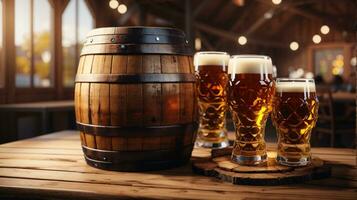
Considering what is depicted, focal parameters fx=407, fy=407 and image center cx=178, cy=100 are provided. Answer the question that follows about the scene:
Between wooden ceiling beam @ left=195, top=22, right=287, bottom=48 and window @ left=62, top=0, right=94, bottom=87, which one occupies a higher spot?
wooden ceiling beam @ left=195, top=22, right=287, bottom=48

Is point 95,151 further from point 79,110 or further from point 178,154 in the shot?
point 178,154

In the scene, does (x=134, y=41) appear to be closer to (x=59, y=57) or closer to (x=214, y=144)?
(x=214, y=144)

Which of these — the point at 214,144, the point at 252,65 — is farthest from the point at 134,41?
the point at 214,144

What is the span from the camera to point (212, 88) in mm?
1644

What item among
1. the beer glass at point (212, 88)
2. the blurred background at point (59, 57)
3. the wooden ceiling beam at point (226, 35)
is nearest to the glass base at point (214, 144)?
the beer glass at point (212, 88)

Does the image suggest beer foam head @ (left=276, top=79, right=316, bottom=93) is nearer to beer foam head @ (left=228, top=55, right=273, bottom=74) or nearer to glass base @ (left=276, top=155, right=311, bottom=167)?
beer foam head @ (left=228, top=55, right=273, bottom=74)

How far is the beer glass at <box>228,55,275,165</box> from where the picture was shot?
1.27m

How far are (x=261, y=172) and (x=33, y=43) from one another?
20.0 feet

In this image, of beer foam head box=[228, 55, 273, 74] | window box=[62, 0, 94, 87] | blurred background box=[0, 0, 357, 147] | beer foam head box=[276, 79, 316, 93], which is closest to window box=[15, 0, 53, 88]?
blurred background box=[0, 0, 357, 147]

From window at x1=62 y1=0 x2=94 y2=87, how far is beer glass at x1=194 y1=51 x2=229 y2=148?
6497 millimetres

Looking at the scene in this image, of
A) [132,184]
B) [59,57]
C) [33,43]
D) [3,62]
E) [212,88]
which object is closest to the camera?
[132,184]

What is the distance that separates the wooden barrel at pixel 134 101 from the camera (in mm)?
1263

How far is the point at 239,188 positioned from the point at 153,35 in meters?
0.55

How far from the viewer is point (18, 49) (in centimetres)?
624
